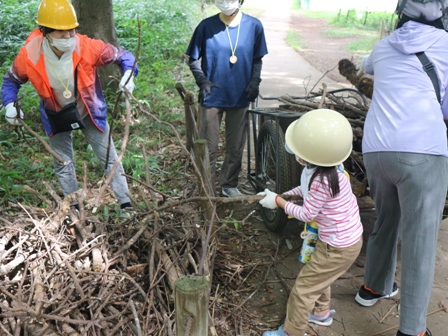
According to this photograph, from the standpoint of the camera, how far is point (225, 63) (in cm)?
401

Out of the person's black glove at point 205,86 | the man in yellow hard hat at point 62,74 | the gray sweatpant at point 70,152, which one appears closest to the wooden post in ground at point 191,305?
the man in yellow hard hat at point 62,74

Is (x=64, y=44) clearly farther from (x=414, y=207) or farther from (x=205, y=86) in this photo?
(x=414, y=207)

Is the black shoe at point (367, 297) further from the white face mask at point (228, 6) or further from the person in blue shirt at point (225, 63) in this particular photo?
the white face mask at point (228, 6)

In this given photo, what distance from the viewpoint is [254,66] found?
13.5 feet

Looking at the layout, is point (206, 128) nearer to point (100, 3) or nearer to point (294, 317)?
point (294, 317)

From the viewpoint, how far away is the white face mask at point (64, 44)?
3154mm

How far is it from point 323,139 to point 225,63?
189 centimetres

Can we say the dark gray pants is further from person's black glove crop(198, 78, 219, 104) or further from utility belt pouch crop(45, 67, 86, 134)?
utility belt pouch crop(45, 67, 86, 134)

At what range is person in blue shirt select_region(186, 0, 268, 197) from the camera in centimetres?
396

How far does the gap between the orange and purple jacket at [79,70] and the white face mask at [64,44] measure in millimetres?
73

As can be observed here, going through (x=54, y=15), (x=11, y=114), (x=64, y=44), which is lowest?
(x=11, y=114)

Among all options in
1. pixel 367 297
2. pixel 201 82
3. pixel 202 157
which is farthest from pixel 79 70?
pixel 367 297

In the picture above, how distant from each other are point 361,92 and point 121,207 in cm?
230

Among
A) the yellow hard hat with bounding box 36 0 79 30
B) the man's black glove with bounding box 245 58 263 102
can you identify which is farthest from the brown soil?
the yellow hard hat with bounding box 36 0 79 30
